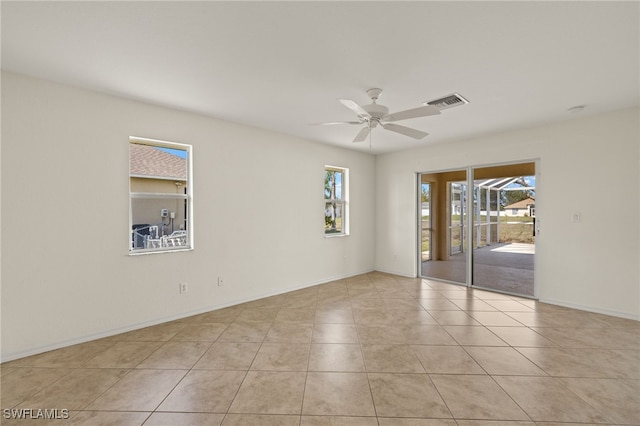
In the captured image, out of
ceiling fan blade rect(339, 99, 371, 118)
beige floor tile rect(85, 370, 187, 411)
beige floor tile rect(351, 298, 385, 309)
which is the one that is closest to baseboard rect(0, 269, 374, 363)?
beige floor tile rect(85, 370, 187, 411)

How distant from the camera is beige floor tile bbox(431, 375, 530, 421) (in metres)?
1.83

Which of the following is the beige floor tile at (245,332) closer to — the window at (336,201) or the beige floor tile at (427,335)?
the beige floor tile at (427,335)

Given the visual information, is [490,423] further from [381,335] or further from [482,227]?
[482,227]

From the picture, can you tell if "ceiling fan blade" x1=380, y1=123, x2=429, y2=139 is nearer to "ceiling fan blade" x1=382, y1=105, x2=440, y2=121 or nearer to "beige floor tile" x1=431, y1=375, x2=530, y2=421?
"ceiling fan blade" x1=382, y1=105, x2=440, y2=121

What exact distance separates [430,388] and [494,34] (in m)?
2.65

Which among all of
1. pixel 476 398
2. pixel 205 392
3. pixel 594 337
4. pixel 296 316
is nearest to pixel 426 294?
pixel 594 337

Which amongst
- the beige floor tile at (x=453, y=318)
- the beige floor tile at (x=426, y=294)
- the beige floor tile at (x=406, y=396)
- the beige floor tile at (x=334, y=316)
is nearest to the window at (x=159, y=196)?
the beige floor tile at (x=334, y=316)

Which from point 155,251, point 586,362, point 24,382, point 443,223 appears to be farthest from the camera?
point 443,223

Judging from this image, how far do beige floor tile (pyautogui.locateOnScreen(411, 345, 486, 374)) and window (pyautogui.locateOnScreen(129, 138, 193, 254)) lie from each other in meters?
3.02

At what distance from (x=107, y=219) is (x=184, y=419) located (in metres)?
2.29

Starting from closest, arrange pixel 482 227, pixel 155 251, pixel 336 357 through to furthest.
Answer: pixel 336 357 → pixel 155 251 → pixel 482 227

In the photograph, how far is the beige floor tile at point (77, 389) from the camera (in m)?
1.96

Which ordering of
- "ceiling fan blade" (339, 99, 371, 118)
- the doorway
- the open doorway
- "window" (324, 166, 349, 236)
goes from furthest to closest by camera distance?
the doorway → "window" (324, 166, 349, 236) → the open doorway → "ceiling fan blade" (339, 99, 371, 118)

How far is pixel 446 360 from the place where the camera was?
251 cm
